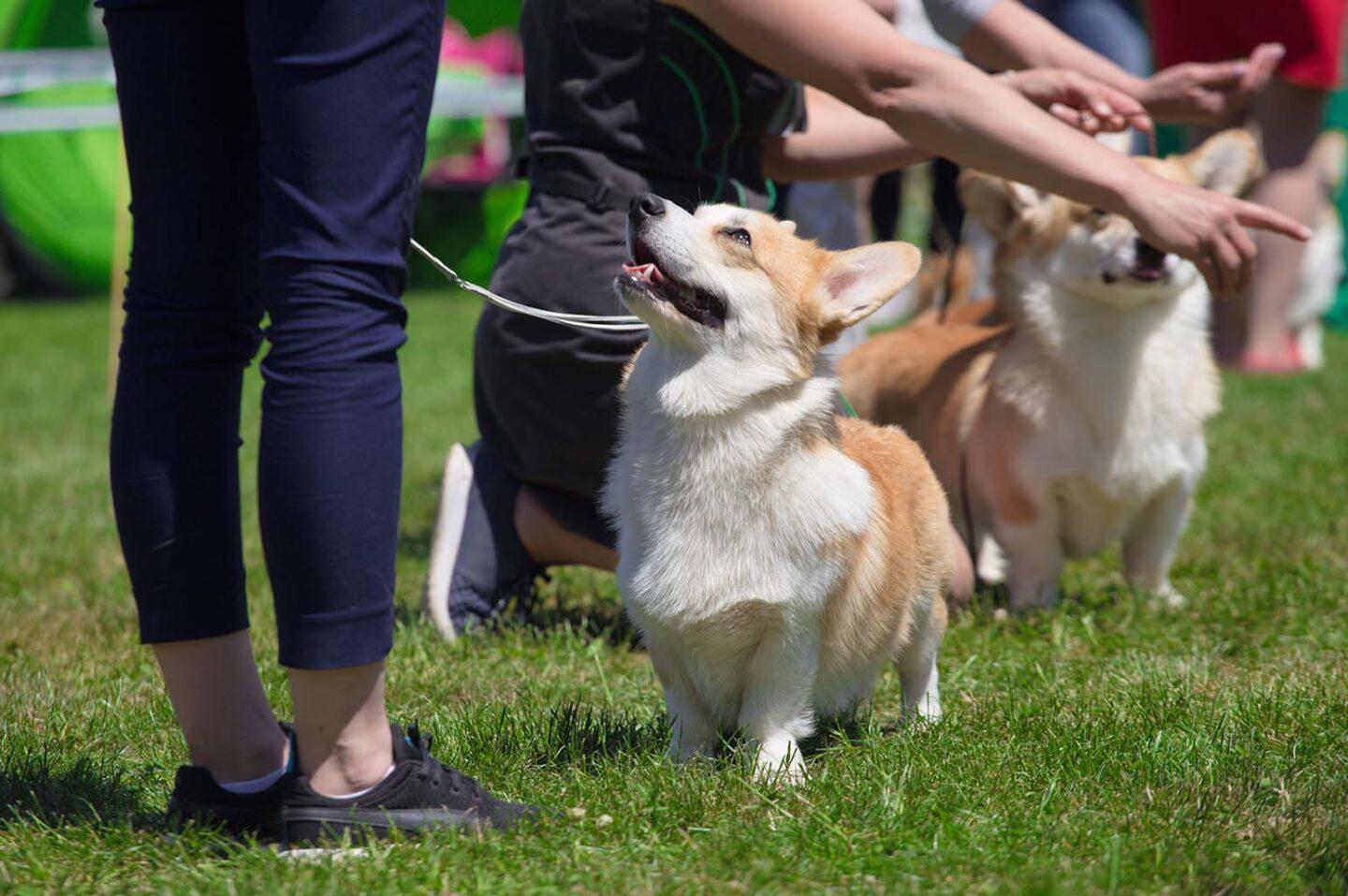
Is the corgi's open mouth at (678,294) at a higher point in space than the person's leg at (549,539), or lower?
higher

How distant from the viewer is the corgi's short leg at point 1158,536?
3.30 metres

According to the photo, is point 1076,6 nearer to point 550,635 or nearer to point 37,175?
point 550,635

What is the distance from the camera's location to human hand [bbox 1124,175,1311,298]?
89.0 inches

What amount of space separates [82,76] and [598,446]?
7.41m

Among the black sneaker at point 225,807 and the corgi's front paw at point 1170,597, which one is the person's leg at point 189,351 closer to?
the black sneaker at point 225,807

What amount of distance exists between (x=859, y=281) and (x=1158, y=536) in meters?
1.50

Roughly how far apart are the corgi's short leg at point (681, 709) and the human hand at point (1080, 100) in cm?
136

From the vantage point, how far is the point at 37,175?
9859 mm

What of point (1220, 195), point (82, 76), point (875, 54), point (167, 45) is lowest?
point (82, 76)

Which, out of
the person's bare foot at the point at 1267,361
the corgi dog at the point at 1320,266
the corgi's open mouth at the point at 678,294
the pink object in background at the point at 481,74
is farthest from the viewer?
the pink object in background at the point at 481,74

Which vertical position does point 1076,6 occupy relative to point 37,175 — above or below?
above

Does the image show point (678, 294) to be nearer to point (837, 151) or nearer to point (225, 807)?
point (225, 807)

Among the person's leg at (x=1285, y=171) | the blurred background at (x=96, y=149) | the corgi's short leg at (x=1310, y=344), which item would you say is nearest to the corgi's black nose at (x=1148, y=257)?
the person's leg at (x=1285, y=171)

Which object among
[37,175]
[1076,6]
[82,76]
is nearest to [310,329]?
[1076,6]
